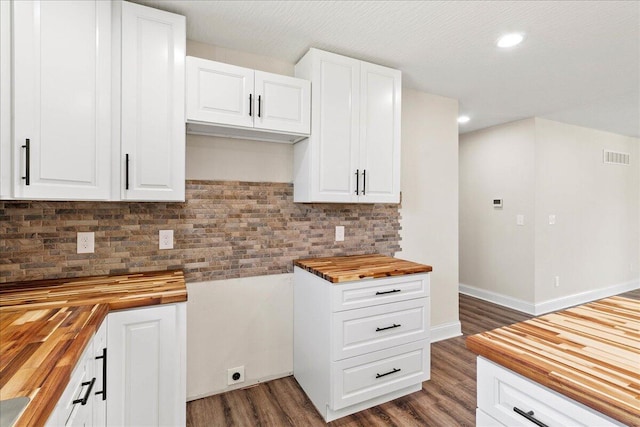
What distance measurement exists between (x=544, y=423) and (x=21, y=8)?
246cm

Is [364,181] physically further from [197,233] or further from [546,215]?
[546,215]

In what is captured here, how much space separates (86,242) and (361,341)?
1745 millimetres

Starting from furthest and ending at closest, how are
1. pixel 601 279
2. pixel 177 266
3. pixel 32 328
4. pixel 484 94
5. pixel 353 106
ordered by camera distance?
pixel 601 279, pixel 484 94, pixel 353 106, pixel 177 266, pixel 32 328

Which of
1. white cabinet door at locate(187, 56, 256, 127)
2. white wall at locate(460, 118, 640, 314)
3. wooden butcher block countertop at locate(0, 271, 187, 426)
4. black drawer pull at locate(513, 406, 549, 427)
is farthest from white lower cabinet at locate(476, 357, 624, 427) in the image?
white wall at locate(460, 118, 640, 314)

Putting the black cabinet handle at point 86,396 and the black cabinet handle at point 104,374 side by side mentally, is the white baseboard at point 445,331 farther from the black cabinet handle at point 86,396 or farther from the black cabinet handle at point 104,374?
the black cabinet handle at point 86,396

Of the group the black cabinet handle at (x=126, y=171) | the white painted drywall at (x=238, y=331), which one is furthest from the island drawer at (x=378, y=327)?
the black cabinet handle at (x=126, y=171)

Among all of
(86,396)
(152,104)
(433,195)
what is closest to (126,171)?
(152,104)

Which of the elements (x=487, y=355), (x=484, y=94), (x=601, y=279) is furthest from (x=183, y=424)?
(x=601, y=279)

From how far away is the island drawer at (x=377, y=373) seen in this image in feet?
6.56

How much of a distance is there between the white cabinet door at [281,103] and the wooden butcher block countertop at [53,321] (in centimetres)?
113

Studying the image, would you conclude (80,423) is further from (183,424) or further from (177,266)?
(177,266)

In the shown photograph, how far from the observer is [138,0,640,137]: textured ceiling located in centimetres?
182

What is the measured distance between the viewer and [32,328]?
1116mm

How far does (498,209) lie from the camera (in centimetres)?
435
